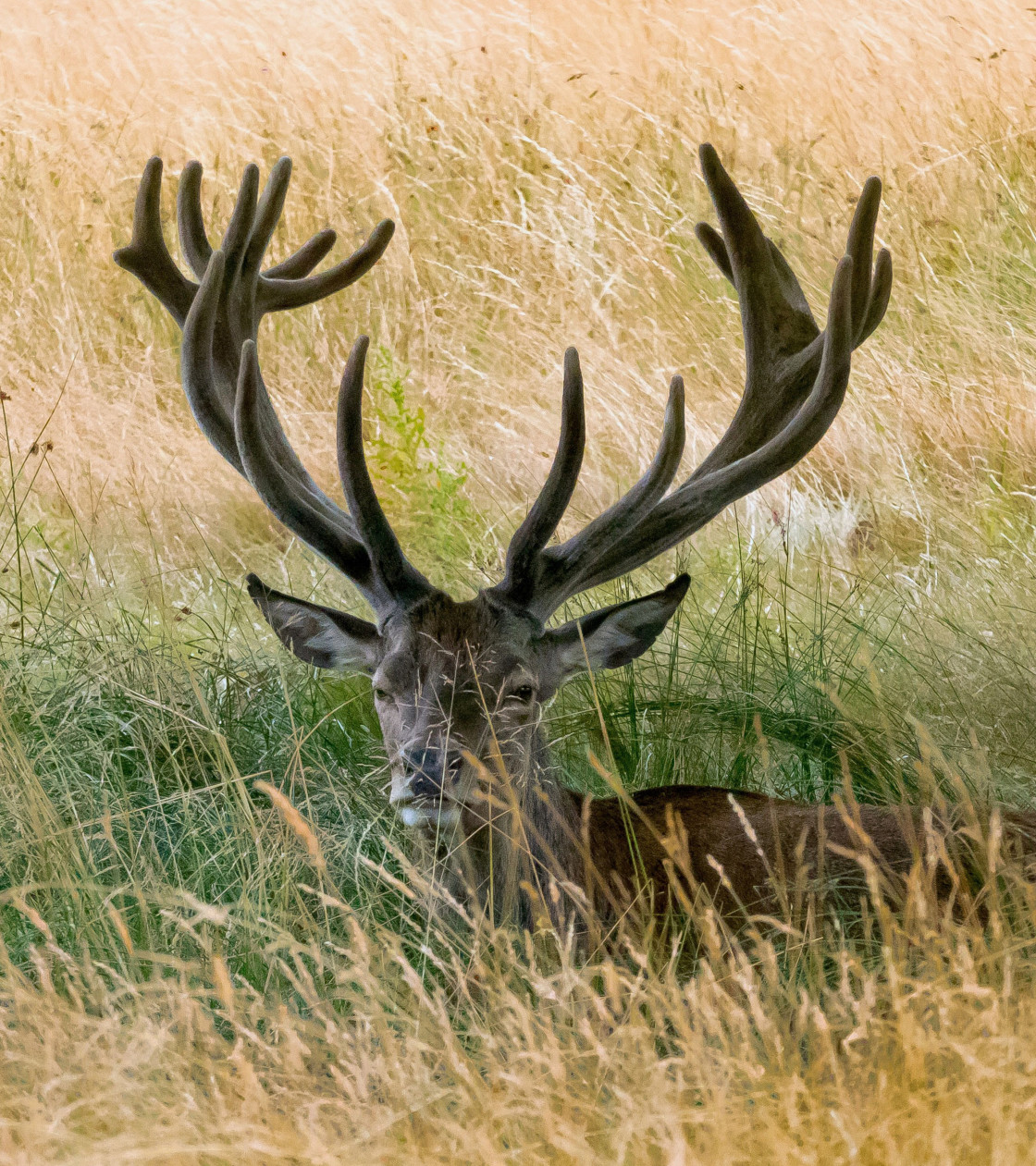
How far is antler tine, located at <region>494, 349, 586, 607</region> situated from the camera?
379 centimetres

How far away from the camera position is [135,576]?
5.80 m

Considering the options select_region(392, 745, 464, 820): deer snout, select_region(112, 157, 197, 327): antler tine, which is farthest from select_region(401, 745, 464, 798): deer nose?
select_region(112, 157, 197, 327): antler tine

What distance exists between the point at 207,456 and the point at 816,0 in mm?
6042

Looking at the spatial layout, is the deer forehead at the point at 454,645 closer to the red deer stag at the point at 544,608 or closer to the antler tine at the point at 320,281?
the red deer stag at the point at 544,608

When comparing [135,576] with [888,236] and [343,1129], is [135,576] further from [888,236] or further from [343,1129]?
[888,236]

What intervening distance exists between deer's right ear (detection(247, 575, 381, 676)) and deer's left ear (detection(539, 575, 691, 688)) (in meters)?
0.46

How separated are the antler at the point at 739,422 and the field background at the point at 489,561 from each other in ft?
1.98

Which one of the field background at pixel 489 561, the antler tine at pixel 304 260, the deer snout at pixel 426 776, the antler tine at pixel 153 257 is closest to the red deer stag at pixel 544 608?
the deer snout at pixel 426 776

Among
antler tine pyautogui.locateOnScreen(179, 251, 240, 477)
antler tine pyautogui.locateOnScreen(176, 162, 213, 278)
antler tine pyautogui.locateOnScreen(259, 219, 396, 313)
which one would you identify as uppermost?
antler tine pyautogui.locateOnScreen(176, 162, 213, 278)

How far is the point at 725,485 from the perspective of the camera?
4.04 m

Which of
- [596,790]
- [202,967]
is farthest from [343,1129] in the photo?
[596,790]

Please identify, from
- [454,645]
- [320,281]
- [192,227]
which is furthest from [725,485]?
[192,227]

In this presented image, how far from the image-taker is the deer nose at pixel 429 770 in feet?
11.0

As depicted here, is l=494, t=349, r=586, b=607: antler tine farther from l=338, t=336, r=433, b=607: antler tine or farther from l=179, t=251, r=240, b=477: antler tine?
l=179, t=251, r=240, b=477: antler tine
